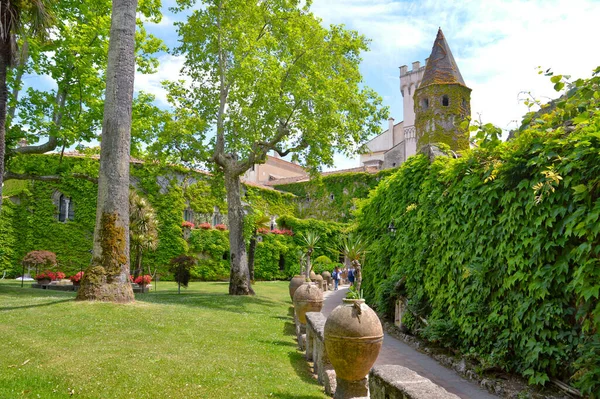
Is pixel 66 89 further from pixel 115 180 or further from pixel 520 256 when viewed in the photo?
pixel 520 256

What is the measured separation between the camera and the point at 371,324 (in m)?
5.38

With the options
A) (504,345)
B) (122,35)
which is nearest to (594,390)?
(504,345)

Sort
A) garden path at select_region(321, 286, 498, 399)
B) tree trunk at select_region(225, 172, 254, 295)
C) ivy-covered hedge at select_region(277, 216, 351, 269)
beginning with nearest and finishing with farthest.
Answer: garden path at select_region(321, 286, 498, 399) < tree trunk at select_region(225, 172, 254, 295) < ivy-covered hedge at select_region(277, 216, 351, 269)

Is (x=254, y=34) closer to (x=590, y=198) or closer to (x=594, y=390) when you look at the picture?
(x=590, y=198)

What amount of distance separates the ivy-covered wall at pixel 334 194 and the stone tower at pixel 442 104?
14401 mm

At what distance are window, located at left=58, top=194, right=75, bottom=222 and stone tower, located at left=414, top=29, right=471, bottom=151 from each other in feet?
72.8

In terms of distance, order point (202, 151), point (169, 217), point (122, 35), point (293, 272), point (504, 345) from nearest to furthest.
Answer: point (504, 345), point (122, 35), point (202, 151), point (169, 217), point (293, 272)

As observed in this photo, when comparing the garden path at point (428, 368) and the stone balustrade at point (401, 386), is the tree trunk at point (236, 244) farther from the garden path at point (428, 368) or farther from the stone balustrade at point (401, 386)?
the stone balustrade at point (401, 386)

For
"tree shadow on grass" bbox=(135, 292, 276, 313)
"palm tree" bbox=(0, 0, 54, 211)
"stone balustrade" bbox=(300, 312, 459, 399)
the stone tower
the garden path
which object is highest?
the stone tower

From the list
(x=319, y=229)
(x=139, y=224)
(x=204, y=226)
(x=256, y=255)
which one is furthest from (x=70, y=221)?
(x=319, y=229)

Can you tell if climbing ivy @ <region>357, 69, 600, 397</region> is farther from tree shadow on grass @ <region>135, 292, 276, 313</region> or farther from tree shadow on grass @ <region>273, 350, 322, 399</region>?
tree shadow on grass @ <region>135, 292, 276, 313</region>

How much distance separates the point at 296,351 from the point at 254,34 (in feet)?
49.1

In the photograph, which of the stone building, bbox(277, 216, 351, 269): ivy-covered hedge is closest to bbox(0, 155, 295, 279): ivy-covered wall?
bbox(277, 216, 351, 269): ivy-covered hedge

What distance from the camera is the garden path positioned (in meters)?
6.72
